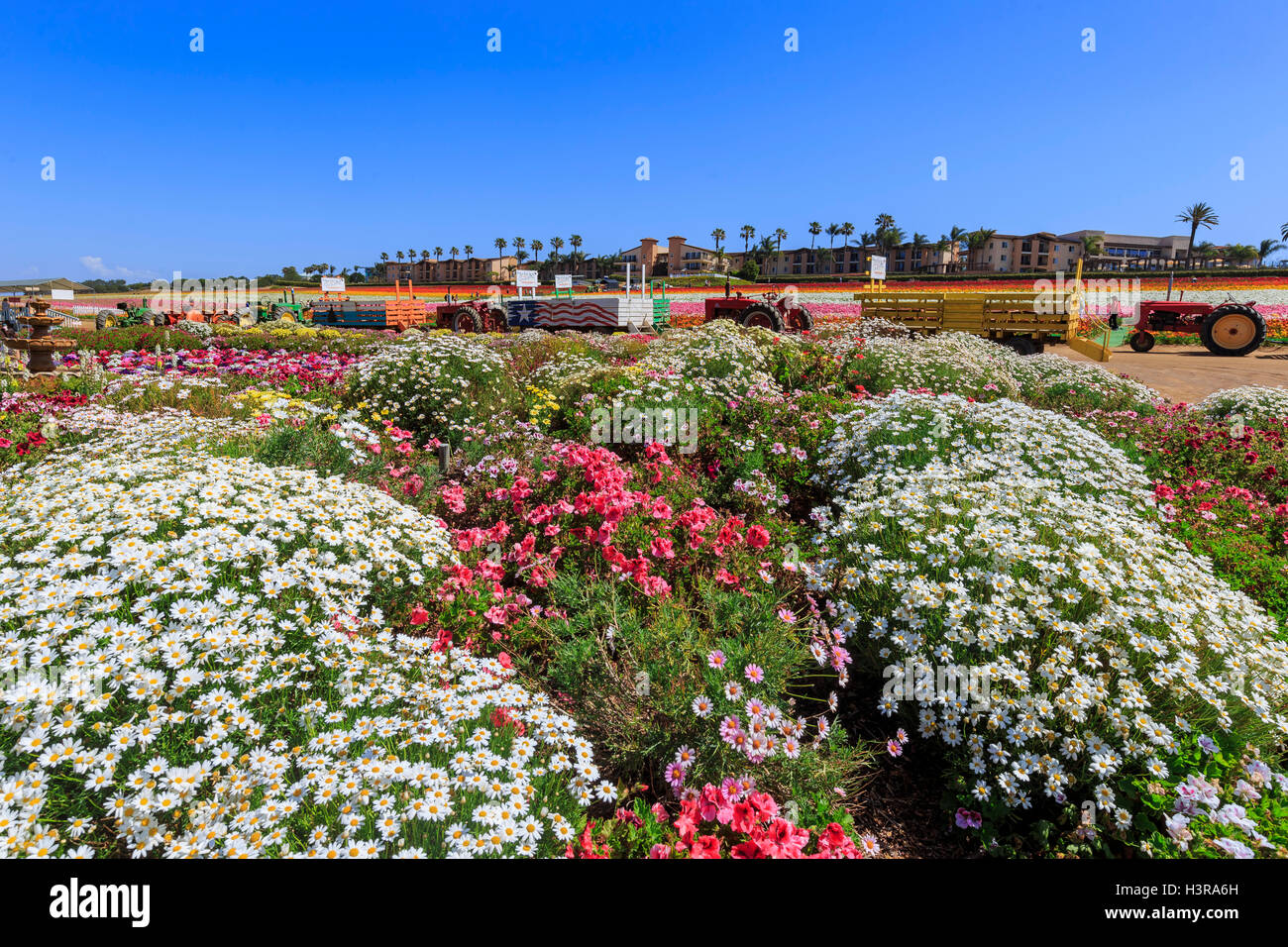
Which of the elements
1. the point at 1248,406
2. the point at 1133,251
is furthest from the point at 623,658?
the point at 1133,251

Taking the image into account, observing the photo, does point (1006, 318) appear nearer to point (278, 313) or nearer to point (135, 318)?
point (278, 313)

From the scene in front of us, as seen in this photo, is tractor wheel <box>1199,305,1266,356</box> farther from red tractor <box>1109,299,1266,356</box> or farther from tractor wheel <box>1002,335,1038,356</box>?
tractor wheel <box>1002,335,1038,356</box>

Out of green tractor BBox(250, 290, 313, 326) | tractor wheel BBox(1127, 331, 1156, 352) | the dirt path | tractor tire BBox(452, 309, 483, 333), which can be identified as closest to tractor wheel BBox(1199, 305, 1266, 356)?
the dirt path

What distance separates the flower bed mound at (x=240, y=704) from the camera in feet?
6.10

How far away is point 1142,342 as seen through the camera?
2150 cm

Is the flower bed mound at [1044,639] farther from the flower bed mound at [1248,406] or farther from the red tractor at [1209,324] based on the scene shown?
the red tractor at [1209,324]

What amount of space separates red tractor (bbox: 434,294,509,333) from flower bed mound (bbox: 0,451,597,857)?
19297 millimetres

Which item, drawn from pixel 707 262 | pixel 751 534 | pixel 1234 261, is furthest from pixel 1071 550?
pixel 1234 261

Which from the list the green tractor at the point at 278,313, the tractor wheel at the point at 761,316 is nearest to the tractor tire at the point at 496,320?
the tractor wheel at the point at 761,316

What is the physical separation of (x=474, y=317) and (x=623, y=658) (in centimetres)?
2008

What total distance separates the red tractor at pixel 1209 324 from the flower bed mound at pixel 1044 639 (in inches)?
896

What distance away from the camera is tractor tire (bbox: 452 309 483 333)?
21.3m

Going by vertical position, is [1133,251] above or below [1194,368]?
above
